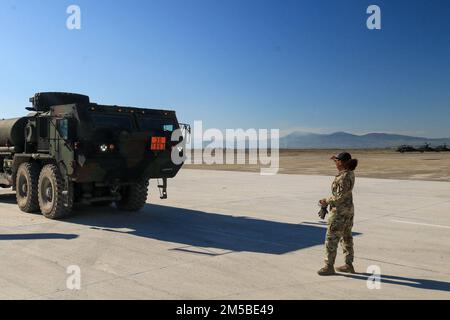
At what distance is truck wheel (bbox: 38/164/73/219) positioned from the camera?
31.4 ft

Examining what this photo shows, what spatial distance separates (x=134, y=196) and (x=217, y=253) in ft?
15.5

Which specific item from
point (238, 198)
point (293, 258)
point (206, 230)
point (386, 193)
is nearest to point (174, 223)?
point (206, 230)

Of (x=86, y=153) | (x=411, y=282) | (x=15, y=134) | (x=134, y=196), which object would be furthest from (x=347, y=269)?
(x=15, y=134)

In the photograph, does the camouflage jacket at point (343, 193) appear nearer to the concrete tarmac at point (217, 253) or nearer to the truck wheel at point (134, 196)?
the concrete tarmac at point (217, 253)

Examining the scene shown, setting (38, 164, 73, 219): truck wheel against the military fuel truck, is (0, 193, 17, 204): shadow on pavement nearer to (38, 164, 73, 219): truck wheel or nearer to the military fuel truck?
the military fuel truck

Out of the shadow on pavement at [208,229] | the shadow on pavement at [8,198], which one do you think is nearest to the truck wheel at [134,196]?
the shadow on pavement at [208,229]

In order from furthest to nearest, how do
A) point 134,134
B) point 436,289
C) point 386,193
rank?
1. point 386,193
2. point 134,134
3. point 436,289

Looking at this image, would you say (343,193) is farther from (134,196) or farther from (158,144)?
(134,196)

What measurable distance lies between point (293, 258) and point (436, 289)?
6.52ft

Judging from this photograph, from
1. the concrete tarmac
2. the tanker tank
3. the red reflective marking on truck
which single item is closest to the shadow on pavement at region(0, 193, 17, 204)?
the concrete tarmac

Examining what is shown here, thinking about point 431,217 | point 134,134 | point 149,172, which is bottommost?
point 431,217

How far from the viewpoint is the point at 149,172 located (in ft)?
33.4

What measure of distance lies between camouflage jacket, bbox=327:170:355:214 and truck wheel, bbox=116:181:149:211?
6.10 metres
